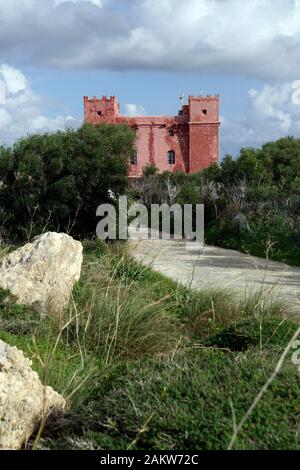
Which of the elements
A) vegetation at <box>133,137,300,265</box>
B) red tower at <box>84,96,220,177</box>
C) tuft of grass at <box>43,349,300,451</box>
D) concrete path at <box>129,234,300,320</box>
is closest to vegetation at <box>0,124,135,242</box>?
concrete path at <box>129,234,300,320</box>

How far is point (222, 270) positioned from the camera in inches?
429

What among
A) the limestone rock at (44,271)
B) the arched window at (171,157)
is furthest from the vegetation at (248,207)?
the arched window at (171,157)

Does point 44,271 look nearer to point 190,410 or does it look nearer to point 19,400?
point 19,400

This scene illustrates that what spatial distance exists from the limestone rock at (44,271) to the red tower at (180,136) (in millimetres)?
38123

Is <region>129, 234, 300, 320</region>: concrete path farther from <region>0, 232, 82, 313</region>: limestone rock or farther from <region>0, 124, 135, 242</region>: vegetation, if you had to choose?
<region>0, 124, 135, 242</region>: vegetation

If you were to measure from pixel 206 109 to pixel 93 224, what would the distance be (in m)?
34.6

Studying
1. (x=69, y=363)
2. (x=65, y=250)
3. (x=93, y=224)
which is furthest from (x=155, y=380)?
(x=93, y=224)

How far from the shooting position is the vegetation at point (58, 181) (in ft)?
40.2

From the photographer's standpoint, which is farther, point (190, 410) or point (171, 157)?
point (171, 157)

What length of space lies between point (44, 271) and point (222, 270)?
14.3ft

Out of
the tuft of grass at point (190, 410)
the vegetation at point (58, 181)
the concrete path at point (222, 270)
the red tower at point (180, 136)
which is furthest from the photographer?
the red tower at point (180, 136)

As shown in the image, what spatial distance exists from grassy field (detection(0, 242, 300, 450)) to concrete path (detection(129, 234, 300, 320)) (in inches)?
79.3

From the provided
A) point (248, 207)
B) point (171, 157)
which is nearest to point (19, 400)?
point (248, 207)

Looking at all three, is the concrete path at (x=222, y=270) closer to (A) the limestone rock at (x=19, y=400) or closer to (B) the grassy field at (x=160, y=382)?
(B) the grassy field at (x=160, y=382)
